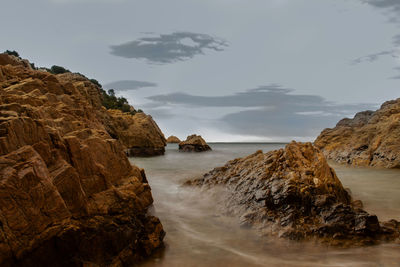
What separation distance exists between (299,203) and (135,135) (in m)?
35.6

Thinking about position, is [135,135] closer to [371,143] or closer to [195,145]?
[195,145]

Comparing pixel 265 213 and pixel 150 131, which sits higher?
pixel 150 131

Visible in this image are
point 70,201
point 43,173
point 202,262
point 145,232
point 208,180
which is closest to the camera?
point 43,173

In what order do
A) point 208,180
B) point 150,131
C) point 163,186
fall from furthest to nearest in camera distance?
point 150,131, point 163,186, point 208,180

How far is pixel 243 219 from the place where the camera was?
8281mm

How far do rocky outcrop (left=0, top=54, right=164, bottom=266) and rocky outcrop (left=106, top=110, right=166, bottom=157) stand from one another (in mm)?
33082

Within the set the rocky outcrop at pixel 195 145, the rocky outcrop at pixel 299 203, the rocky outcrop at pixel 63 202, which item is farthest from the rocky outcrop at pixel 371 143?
the rocky outcrop at pixel 63 202

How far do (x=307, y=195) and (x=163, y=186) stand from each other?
7.99 metres

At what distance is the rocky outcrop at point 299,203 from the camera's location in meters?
7.05

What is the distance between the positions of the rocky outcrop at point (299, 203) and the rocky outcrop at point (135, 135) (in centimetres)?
3134

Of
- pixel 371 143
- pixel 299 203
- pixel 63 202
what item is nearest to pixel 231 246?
pixel 299 203

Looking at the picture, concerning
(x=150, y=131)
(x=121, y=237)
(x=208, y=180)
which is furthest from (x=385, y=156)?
(x=150, y=131)

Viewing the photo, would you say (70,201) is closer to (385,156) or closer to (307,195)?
(307,195)

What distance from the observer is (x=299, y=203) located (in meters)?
8.07
